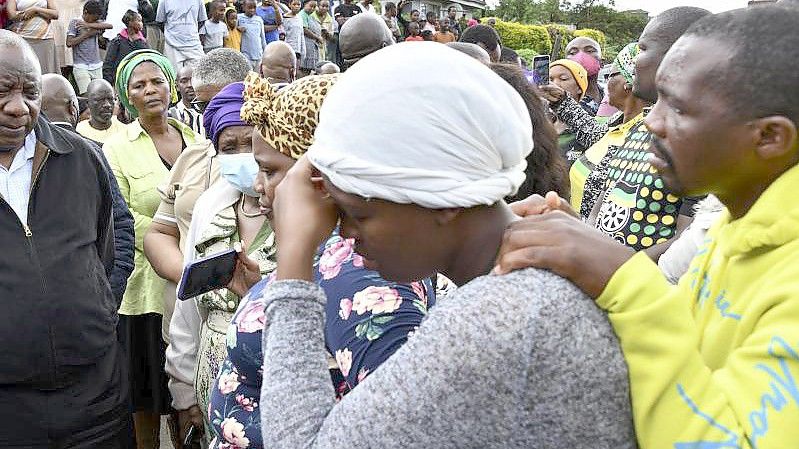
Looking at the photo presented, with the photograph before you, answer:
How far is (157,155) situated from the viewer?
455 centimetres

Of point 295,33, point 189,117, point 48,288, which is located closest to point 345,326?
point 48,288

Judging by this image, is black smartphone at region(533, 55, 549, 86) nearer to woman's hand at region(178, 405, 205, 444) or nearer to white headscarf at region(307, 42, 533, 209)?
woman's hand at region(178, 405, 205, 444)

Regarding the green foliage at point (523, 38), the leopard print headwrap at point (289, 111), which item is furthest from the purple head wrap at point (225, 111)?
the green foliage at point (523, 38)

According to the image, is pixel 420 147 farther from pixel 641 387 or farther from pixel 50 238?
pixel 50 238

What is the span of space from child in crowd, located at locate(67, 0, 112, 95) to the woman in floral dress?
8.68 m

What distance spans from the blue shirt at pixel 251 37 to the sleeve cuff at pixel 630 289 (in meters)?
12.6

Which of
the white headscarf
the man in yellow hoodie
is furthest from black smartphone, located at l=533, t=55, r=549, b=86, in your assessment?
the white headscarf

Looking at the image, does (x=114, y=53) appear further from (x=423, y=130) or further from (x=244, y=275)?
(x=423, y=130)

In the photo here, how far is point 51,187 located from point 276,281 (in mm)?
1872

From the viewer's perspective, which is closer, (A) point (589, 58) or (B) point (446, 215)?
(B) point (446, 215)

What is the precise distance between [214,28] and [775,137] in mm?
11953

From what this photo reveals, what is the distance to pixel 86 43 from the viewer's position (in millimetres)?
10242

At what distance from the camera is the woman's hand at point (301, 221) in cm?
141

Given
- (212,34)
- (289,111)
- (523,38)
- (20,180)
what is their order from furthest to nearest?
(523,38)
(212,34)
(20,180)
(289,111)
